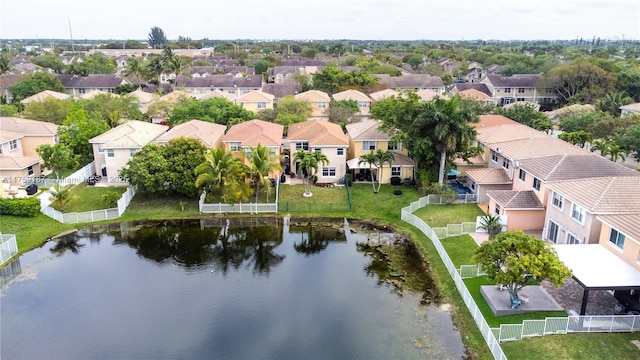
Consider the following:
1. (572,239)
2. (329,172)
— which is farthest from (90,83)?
(572,239)

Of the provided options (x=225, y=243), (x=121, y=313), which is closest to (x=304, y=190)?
(x=225, y=243)

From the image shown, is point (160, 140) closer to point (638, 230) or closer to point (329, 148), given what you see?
point (329, 148)

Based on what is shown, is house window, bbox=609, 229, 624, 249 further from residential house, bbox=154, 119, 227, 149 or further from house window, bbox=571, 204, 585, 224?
residential house, bbox=154, 119, 227, 149

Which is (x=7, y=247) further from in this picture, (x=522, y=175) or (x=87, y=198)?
(x=522, y=175)

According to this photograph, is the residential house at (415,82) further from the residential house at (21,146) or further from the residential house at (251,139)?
the residential house at (21,146)

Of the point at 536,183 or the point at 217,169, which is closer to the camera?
the point at 536,183

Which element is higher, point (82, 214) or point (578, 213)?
point (578, 213)
